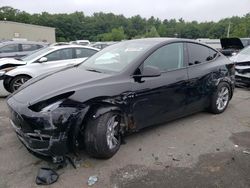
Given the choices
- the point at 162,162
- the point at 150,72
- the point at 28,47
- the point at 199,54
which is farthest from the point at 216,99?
the point at 28,47

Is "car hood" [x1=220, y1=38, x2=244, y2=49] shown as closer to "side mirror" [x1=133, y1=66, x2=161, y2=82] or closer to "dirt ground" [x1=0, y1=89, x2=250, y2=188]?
"dirt ground" [x1=0, y1=89, x2=250, y2=188]

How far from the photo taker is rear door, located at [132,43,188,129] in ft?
12.9

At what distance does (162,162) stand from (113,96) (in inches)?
43.0

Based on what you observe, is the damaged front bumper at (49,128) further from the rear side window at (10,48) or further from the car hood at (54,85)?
the rear side window at (10,48)

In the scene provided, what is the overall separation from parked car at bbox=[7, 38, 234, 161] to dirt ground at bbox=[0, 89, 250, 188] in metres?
0.27

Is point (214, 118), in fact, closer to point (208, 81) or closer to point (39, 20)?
point (208, 81)

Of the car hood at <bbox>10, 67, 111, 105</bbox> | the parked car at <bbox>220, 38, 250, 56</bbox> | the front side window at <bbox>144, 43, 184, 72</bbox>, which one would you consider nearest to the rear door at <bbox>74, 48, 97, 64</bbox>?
the car hood at <bbox>10, 67, 111, 105</bbox>

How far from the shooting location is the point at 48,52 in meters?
7.61

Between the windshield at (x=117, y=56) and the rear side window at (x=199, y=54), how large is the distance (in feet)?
2.84

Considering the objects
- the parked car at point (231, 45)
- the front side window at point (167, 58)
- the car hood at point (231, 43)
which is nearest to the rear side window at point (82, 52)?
the front side window at point (167, 58)

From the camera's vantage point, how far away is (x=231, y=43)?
42.4ft

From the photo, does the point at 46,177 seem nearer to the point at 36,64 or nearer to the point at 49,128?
the point at 49,128

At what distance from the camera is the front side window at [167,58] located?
4.21 meters

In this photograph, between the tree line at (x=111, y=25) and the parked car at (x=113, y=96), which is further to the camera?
the tree line at (x=111, y=25)
